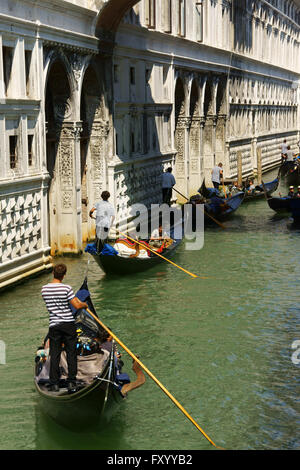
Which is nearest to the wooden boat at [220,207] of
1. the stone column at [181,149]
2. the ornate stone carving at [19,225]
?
the stone column at [181,149]

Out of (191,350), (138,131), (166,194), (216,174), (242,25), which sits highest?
(242,25)

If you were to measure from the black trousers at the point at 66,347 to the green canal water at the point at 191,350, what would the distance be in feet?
1.71

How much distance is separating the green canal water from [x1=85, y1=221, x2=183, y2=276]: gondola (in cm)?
21

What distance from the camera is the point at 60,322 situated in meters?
7.02

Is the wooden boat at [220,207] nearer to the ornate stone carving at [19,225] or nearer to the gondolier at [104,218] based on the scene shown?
the gondolier at [104,218]

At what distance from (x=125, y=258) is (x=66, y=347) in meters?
6.02

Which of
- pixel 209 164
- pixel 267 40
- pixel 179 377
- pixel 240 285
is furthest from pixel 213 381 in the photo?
pixel 267 40

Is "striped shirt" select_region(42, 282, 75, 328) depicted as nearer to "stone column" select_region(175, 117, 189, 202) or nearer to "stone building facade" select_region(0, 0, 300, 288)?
"stone building facade" select_region(0, 0, 300, 288)

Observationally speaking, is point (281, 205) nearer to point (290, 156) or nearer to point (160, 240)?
point (160, 240)

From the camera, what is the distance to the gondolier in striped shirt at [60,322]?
695cm

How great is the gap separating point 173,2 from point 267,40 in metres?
18.2

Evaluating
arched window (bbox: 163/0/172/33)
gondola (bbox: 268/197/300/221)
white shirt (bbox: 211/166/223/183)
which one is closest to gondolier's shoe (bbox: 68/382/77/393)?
gondola (bbox: 268/197/300/221)

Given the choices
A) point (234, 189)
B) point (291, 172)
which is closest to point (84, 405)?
point (234, 189)

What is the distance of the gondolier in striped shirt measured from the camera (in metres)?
6.95
